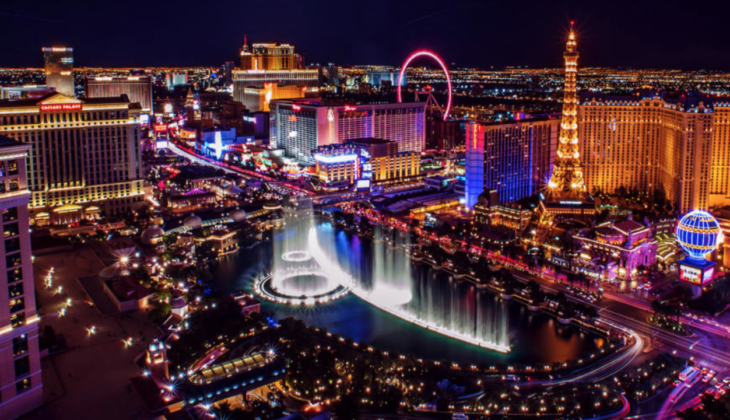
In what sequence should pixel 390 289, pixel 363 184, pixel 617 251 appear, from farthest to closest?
pixel 363 184
pixel 617 251
pixel 390 289

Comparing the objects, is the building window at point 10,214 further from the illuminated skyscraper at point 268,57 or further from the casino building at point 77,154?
the illuminated skyscraper at point 268,57

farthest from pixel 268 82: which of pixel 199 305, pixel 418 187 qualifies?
pixel 199 305

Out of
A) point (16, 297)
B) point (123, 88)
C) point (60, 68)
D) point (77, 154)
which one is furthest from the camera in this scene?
point (123, 88)

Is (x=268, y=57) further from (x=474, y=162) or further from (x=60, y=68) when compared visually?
(x=474, y=162)

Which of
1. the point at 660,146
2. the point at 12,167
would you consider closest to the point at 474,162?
the point at 660,146

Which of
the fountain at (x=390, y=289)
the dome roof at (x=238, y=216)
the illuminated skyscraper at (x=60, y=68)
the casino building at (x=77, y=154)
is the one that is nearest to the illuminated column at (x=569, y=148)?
the fountain at (x=390, y=289)

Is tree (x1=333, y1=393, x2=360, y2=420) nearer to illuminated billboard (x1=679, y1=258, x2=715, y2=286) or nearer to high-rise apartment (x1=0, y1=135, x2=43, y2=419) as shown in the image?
high-rise apartment (x1=0, y1=135, x2=43, y2=419)

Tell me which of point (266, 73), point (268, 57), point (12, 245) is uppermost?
point (268, 57)
